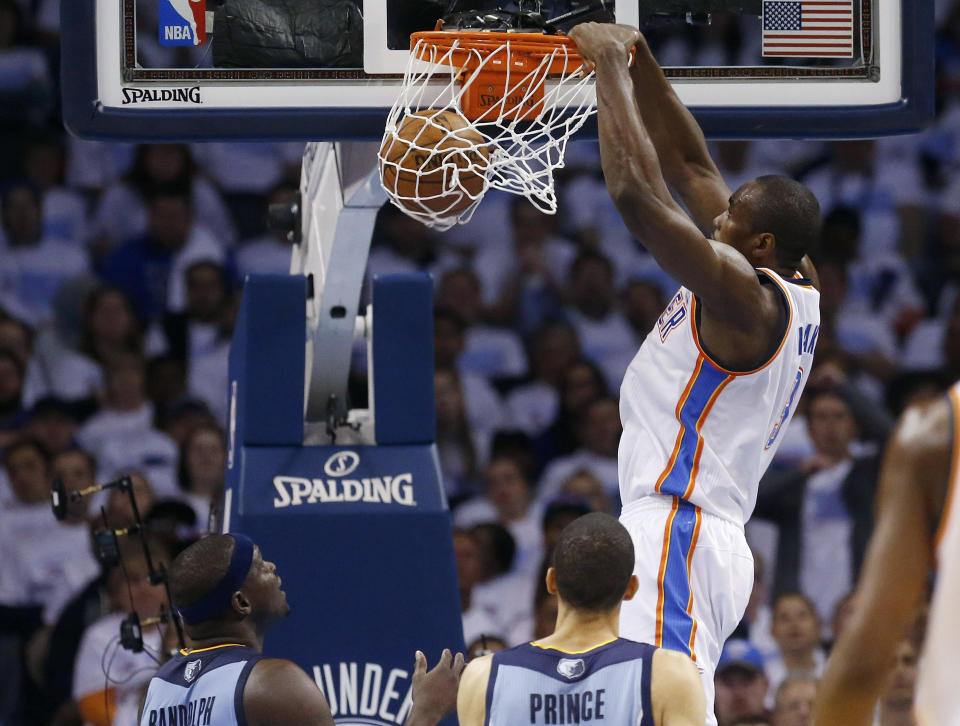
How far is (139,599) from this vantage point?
6629 millimetres

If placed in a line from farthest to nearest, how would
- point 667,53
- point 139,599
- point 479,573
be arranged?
point 667,53, point 479,573, point 139,599

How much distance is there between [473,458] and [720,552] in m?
4.25

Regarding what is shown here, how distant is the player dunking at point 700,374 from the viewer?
3404 mm

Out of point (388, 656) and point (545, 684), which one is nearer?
point (545, 684)

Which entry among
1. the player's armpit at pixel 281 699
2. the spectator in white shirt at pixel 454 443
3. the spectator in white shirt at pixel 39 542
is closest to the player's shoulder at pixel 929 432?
the player's armpit at pixel 281 699

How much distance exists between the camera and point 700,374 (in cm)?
359

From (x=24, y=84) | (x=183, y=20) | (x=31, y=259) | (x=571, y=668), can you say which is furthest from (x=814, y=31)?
(x=24, y=84)

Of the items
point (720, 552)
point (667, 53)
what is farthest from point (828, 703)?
point (667, 53)

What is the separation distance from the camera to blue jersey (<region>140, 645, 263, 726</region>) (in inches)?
129

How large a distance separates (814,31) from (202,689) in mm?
2513

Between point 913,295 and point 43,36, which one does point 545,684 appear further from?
point 43,36

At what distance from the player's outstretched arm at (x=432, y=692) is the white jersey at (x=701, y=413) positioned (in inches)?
25.7

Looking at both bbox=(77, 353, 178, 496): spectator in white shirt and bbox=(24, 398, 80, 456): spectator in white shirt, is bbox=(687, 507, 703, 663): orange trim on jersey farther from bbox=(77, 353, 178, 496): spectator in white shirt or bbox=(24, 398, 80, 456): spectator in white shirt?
bbox=(24, 398, 80, 456): spectator in white shirt

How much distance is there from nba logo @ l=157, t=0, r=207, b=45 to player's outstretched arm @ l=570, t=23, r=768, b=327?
1.21 m
